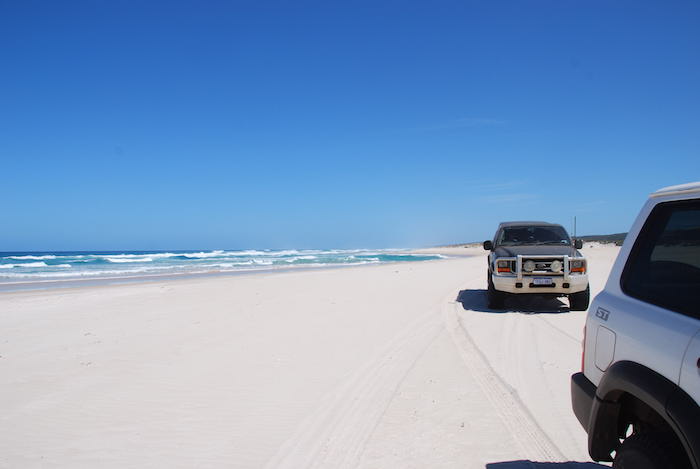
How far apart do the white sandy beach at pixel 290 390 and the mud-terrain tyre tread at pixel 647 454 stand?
1286mm

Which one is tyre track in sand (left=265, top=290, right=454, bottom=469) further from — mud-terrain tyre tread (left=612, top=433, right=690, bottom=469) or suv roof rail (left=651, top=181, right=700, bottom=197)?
suv roof rail (left=651, top=181, right=700, bottom=197)

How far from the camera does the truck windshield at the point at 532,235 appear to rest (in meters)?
11.1

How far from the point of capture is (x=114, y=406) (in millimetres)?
4723

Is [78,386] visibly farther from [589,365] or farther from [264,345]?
[589,365]

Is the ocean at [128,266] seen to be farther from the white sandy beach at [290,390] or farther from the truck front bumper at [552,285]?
the truck front bumper at [552,285]

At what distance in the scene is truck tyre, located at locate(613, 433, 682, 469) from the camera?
6.57 feet

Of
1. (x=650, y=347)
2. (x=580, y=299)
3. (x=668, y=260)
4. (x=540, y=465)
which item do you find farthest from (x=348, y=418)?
(x=580, y=299)

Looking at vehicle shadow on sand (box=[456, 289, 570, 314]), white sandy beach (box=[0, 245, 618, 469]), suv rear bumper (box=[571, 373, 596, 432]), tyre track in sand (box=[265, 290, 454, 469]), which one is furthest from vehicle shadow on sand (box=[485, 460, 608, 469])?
vehicle shadow on sand (box=[456, 289, 570, 314])

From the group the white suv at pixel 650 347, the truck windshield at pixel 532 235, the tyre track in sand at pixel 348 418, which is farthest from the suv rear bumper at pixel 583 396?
the truck windshield at pixel 532 235

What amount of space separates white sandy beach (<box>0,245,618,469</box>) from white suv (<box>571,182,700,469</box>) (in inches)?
44.3

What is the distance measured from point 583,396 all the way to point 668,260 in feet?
2.98

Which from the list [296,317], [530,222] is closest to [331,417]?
[296,317]

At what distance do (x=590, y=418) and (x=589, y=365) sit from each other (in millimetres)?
318

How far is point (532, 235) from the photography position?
11.3 metres
